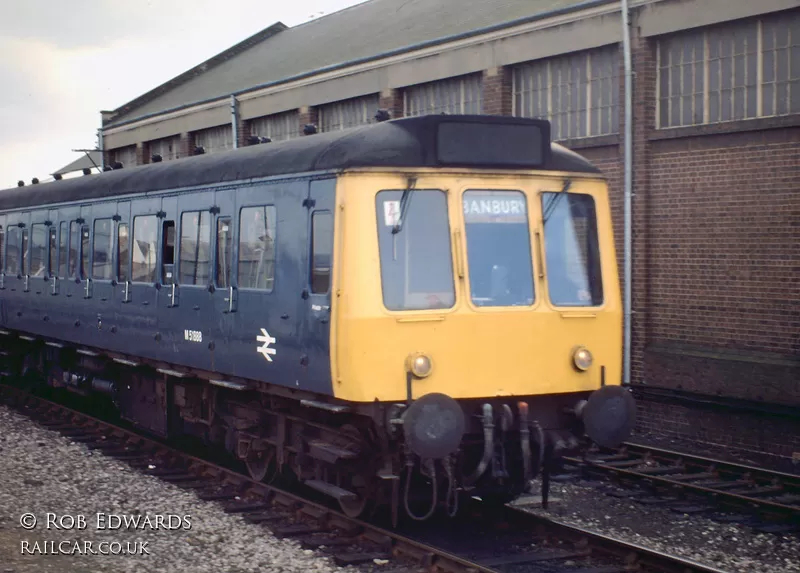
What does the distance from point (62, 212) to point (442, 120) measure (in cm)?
785

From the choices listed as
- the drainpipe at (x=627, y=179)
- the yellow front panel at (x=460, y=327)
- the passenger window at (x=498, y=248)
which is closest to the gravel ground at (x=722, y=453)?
the drainpipe at (x=627, y=179)

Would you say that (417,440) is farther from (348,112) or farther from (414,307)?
(348,112)

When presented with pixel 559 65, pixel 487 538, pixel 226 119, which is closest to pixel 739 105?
pixel 559 65

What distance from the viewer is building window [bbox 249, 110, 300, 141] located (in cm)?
2253

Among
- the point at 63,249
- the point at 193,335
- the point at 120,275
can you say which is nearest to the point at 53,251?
the point at 63,249

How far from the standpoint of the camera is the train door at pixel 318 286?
8211mm

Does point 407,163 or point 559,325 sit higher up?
point 407,163

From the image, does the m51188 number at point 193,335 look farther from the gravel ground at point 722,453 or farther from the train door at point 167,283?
the gravel ground at point 722,453

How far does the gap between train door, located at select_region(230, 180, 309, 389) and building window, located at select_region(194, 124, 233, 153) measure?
15126 millimetres

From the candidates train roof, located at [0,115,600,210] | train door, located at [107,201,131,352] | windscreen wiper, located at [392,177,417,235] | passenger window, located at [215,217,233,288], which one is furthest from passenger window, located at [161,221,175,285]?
windscreen wiper, located at [392,177,417,235]

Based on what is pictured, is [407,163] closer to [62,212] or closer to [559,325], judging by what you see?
[559,325]

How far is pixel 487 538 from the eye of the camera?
863 centimetres

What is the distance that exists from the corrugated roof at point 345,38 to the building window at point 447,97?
2.51 ft

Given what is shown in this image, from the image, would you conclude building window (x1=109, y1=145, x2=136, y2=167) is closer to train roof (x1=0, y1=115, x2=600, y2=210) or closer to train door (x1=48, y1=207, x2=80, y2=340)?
train door (x1=48, y1=207, x2=80, y2=340)
